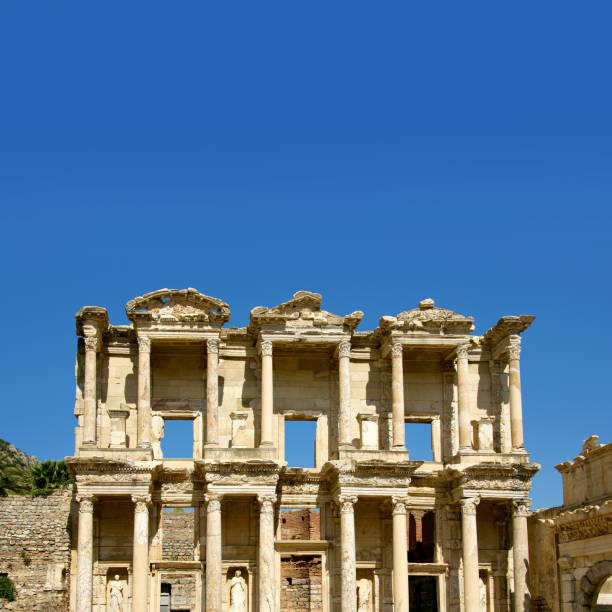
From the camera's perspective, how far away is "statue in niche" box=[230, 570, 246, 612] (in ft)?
94.3

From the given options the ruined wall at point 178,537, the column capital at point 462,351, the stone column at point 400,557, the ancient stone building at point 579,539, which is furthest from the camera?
the ruined wall at point 178,537

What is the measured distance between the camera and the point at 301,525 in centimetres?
3819

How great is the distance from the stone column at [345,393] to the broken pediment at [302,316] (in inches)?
24.2

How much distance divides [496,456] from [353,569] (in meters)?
4.92

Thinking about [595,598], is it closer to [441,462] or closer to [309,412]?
[441,462]

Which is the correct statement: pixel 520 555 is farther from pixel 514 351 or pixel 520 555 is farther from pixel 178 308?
pixel 178 308

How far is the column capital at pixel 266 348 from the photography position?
29609 mm

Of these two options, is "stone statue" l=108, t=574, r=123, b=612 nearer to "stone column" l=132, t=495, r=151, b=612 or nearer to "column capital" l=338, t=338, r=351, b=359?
"stone column" l=132, t=495, r=151, b=612

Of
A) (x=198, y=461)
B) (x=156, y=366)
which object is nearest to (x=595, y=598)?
(x=198, y=461)

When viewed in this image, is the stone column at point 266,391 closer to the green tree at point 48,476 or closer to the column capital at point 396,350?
the column capital at point 396,350

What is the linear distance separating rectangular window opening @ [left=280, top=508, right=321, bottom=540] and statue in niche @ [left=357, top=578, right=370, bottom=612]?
26.7 ft

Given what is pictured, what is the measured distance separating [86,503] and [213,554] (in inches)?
135

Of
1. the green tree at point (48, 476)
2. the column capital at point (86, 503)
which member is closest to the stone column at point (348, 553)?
the column capital at point (86, 503)

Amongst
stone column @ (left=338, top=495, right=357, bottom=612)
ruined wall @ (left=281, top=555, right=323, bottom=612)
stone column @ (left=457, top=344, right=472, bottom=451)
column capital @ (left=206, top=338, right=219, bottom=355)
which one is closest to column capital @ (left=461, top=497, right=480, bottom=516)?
stone column @ (left=457, top=344, right=472, bottom=451)
